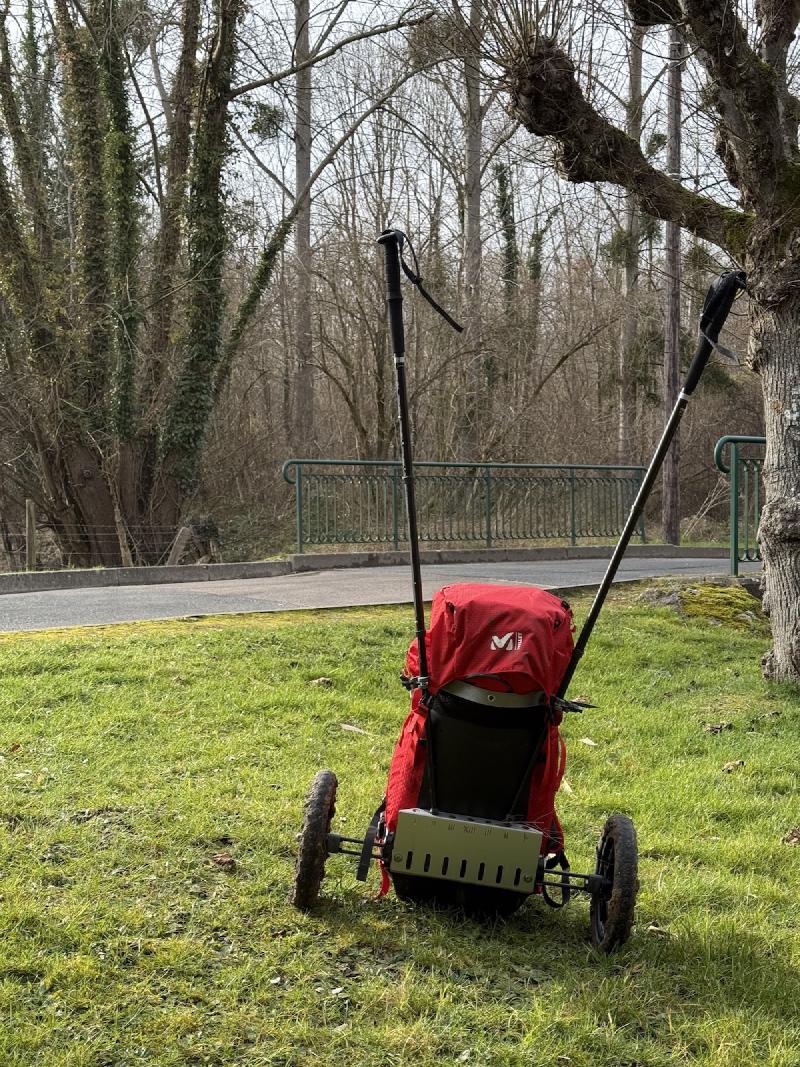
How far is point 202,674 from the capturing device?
6.97 meters

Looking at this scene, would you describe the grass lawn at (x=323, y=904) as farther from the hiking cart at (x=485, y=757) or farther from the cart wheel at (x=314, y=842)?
the hiking cart at (x=485, y=757)

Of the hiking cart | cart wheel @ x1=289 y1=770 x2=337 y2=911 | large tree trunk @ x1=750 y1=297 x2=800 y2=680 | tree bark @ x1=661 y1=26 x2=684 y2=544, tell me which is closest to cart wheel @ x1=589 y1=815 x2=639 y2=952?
the hiking cart

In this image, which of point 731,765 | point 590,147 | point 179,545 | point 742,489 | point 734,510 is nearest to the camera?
point 731,765

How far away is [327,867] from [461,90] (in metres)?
22.9

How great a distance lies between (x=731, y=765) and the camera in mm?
5898

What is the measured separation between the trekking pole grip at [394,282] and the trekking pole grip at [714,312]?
96 cm

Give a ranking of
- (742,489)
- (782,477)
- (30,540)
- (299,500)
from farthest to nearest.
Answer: (30,540), (299,500), (742,489), (782,477)

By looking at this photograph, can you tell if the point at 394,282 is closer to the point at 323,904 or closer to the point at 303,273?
the point at 323,904

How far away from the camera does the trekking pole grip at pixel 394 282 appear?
347cm

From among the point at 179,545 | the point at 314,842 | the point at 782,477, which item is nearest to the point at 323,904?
the point at 314,842

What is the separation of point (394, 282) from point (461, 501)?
1305 centimetres

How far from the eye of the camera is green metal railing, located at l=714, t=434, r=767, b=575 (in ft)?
35.5

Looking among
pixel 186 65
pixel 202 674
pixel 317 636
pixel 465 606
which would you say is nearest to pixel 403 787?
pixel 465 606

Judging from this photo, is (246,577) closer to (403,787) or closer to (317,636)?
(317,636)
